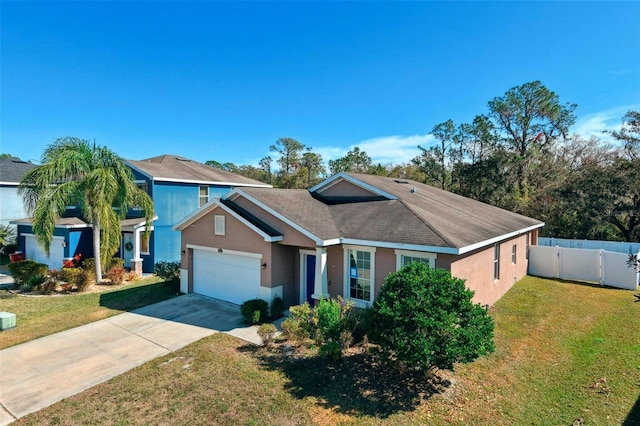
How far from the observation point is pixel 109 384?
7270 mm

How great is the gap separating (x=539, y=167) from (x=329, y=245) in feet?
91.9

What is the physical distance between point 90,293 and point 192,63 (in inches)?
541

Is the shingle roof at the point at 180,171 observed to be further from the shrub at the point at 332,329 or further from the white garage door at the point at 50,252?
the shrub at the point at 332,329

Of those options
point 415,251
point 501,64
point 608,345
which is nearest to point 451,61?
point 501,64

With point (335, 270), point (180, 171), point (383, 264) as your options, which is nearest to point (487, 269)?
point (383, 264)

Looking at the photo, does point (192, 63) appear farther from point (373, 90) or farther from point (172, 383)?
point (172, 383)

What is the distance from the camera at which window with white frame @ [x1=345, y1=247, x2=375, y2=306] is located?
1071cm

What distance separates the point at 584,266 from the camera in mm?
15977

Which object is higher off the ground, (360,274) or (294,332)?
(360,274)

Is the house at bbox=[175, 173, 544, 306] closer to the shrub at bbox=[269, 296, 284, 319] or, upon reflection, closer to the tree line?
the shrub at bbox=[269, 296, 284, 319]

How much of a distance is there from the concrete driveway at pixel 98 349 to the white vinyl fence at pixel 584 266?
51.1 feet

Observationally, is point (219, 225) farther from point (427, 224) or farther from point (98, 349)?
point (427, 224)

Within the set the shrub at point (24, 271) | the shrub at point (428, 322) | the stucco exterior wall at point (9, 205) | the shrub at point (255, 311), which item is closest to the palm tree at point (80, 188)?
the shrub at point (24, 271)

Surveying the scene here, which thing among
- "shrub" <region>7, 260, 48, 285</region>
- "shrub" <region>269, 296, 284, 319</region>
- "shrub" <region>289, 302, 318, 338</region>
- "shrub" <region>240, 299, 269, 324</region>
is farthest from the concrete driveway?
"shrub" <region>7, 260, 48, 285</region>
